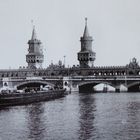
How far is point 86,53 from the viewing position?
533 feet

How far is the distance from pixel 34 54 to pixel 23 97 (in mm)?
91356

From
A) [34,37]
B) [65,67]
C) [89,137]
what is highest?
[34,37]

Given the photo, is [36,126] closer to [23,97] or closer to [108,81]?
[23,97]

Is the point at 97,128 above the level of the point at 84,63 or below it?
below

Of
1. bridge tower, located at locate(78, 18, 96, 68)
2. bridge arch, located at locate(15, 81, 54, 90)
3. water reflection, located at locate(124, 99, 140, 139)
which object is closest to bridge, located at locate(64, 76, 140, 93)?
bridge arch, located at locate(15, 81, 54, 90)

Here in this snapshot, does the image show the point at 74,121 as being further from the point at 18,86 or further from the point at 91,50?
the point at 91,50

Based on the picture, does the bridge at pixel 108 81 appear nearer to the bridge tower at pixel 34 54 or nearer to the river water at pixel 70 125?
the bridge tower at pixel 34 54

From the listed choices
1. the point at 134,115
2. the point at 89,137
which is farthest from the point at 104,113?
the point at 89,137

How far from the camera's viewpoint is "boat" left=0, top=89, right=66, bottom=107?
75938 mm

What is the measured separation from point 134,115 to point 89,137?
17915 millimetres

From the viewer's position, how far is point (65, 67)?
537 ft

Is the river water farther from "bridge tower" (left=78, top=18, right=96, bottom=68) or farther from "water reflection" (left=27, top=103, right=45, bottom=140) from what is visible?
"bridge tower" (left=78, top=18, right=96, bottom=68)

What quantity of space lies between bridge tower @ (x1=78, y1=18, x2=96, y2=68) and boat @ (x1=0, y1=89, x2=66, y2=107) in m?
57.2

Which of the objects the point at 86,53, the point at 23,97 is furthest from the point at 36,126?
the point at 86,53
